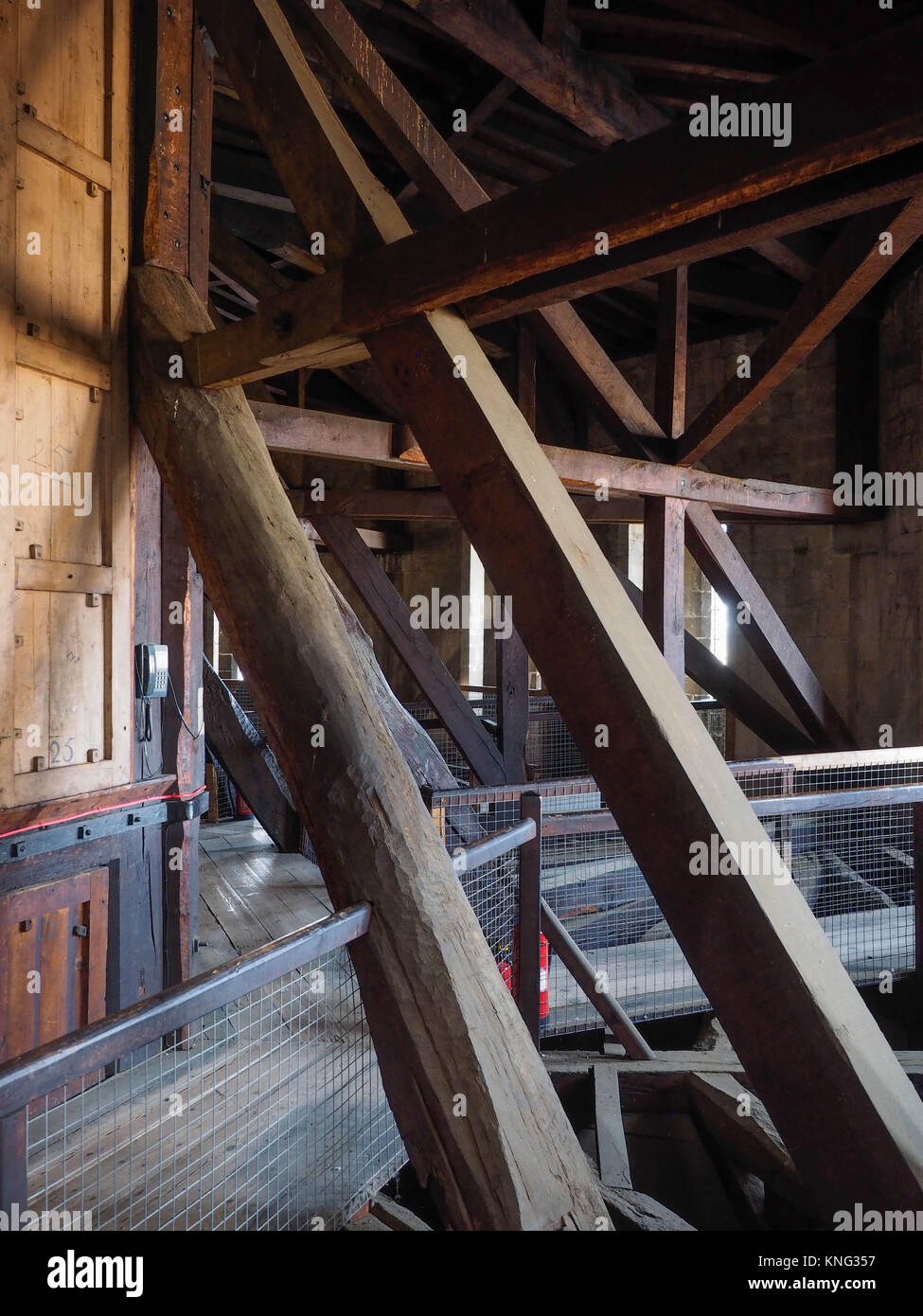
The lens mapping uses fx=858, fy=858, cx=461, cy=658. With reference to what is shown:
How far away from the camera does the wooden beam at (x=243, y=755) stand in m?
5.87

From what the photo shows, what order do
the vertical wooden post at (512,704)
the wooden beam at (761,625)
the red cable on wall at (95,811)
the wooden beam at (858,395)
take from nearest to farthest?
the red cable on wall at (95,811), the wooden beam at (761,625), the vertical wooden post at (512,704), the wooden beam at (858,395)

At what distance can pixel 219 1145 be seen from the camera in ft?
9.17

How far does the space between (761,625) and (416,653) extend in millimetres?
2795

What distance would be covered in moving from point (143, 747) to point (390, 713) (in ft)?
8.18

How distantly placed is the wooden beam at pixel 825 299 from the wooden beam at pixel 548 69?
1.74m

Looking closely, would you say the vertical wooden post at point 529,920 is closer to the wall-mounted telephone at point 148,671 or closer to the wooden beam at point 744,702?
the wall-mounted telephone at point 148,671

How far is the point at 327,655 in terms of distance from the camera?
7.99ft

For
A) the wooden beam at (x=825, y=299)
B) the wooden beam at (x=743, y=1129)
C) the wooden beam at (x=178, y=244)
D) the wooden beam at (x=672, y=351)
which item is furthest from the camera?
the wooden beam at (x=672, y=351)

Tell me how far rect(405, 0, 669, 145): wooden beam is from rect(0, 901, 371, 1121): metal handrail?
4.08 m

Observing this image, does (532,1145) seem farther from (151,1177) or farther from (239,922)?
(239,922)

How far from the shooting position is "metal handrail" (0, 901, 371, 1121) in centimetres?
124

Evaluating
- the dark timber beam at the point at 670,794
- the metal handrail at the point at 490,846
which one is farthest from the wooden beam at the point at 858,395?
the dark timber beam at the point at 670,794

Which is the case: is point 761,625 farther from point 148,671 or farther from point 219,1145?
point 219,1145

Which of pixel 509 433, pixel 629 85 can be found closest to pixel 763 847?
pixel 509 433
